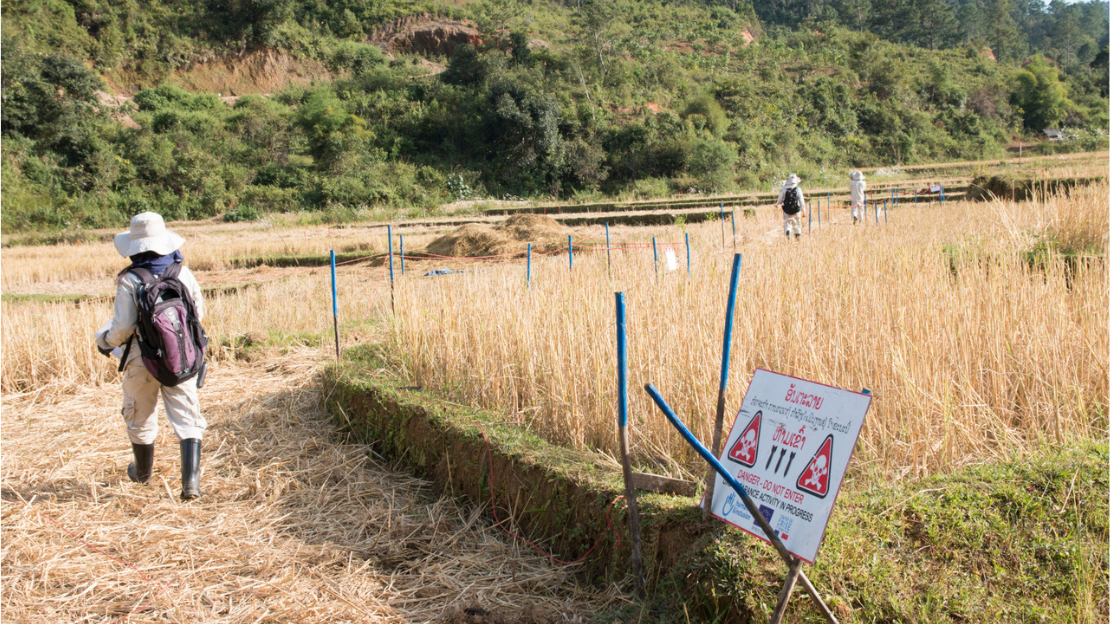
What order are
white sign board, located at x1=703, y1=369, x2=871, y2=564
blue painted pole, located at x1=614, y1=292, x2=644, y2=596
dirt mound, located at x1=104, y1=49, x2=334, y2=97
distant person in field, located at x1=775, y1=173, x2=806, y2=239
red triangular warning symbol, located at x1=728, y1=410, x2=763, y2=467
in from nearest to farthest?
1. white sign board, located at x1=703, y1=369, x2=871, y2=564
2. red triangular warning symbol, located at x1=728, y1=410, x2=763, y2=467
3. blue painted pole, located at x1=614, y1=292, x2=644, y2=596
4. distant person in field, located at x1=775, y1=173, x2=806, y2=239
5. dirt mound, located at x1=104, y1=49, x2=334, y2=97

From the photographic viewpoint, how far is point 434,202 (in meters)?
32.3

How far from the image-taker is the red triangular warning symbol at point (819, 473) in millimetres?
1908

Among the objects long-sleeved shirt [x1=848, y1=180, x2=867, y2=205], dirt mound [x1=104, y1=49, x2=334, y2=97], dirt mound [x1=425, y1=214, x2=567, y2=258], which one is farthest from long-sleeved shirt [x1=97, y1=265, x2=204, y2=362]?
dirt mound [x1=104, y1=49, x2=334, y2=97]

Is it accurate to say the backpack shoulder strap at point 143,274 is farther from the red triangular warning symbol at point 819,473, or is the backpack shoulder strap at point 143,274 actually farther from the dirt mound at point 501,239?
the dirt mound at point 501,239

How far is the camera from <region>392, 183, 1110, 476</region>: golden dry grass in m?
3.11

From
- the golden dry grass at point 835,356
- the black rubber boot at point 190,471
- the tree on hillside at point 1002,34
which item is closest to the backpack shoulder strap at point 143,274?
the black rubber boot at point 190,471

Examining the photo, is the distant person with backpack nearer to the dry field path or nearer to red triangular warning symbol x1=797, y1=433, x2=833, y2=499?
the dry field path

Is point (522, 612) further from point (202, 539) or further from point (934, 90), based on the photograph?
point (934, 90)

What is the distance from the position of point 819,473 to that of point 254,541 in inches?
103

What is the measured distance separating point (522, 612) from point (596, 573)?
334mm

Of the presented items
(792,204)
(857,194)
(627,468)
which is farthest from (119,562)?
(857,194)

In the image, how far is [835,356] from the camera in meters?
3.38

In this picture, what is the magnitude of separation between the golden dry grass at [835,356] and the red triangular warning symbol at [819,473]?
1.08 metres

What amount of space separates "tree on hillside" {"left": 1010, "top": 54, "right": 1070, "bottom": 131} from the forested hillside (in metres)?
0.16
